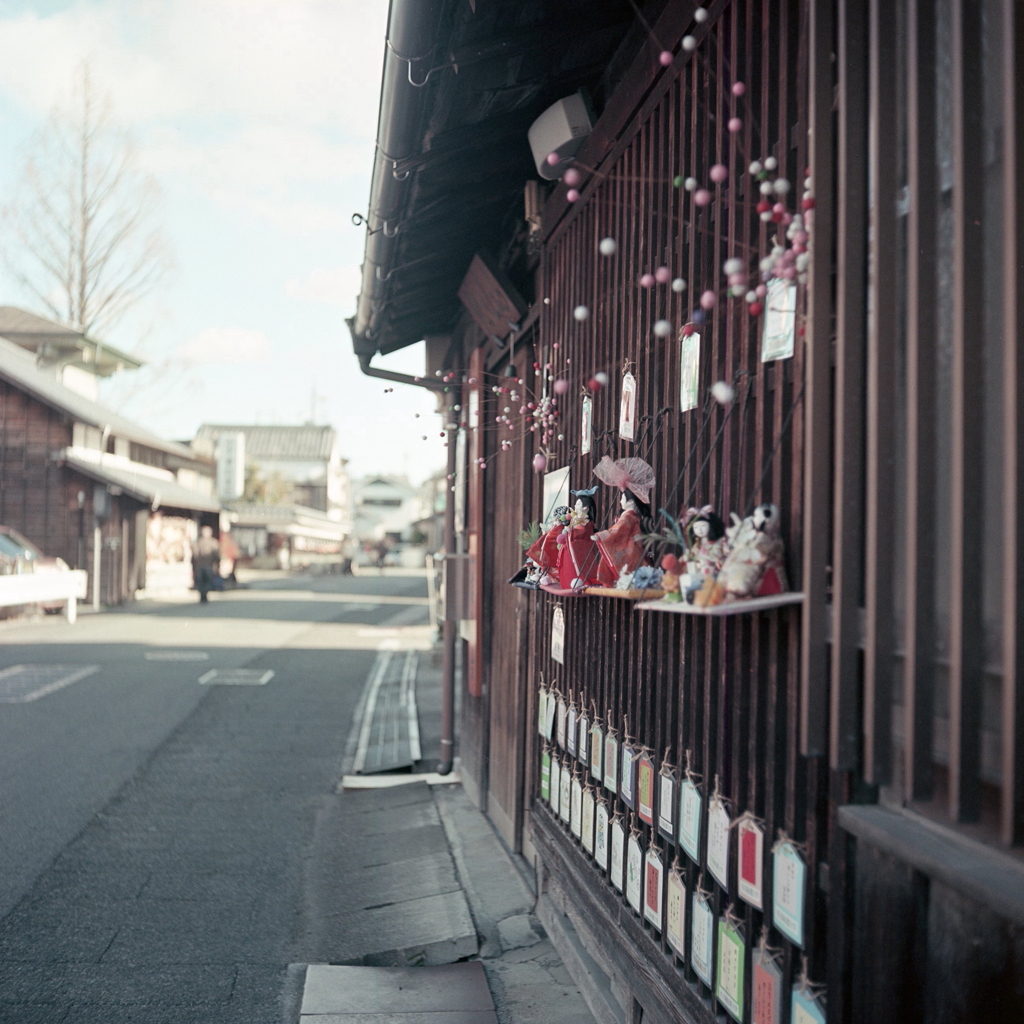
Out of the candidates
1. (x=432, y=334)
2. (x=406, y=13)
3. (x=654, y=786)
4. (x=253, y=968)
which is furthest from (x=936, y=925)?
(x=432, y=334)

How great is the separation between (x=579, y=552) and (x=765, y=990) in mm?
1557

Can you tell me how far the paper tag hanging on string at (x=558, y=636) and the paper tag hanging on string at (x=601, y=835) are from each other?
0.77 meters

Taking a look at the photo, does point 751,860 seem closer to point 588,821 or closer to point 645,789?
point 645,789

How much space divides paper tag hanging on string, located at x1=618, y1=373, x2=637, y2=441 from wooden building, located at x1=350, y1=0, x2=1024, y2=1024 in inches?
1.7

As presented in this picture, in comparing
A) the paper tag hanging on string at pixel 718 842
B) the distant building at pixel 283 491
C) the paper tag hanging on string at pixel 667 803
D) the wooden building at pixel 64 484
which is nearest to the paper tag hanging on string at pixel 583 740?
the paper tag hanging on string at pixel 667 803

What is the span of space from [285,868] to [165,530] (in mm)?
28872

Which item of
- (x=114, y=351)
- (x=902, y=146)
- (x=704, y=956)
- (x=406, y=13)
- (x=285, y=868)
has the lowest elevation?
(x=285, y=868)

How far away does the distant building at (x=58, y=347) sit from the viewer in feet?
94.7

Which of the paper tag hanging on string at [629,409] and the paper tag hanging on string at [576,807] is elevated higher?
the paper tag hanging on string at [629,409]

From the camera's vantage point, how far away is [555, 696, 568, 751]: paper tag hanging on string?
4172mm

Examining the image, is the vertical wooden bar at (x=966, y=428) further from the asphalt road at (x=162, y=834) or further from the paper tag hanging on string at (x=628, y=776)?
the asphalt road at (x=162, y=834)

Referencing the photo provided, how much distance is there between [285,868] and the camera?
5.61 m

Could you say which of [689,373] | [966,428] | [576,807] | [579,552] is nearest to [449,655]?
[576,807]

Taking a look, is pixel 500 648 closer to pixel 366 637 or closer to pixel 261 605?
pixel 366 637
